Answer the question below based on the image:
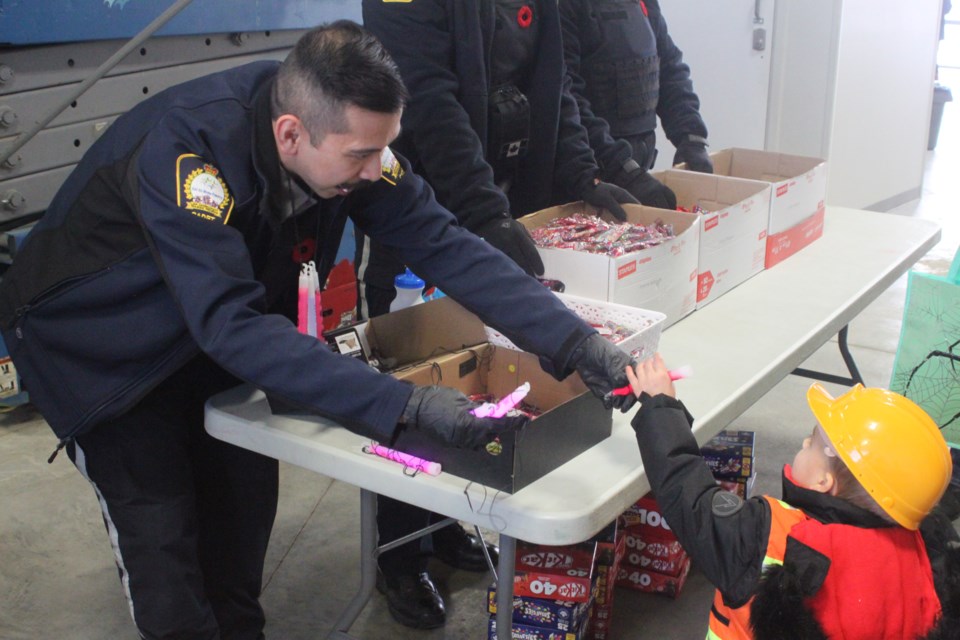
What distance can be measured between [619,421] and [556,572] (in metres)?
A: 0.58

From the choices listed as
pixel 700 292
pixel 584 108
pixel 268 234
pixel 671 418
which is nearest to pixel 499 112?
pixel 584 108

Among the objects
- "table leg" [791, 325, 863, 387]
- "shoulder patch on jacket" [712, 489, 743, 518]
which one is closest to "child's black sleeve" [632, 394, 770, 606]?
"shoulder patch on jacket" [712, 489, 743, 518]

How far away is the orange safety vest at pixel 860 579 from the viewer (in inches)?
54.9

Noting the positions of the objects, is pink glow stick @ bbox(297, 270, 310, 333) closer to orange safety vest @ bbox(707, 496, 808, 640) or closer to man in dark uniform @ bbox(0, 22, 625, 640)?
man in dark uniform @ bbox(0, 22, 625, 640)

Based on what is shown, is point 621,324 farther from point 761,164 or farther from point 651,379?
point 761,164

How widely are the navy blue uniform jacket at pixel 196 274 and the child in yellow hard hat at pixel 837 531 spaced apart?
1.13 feet

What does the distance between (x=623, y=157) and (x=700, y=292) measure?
0.63 meters

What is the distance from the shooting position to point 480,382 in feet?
5.98

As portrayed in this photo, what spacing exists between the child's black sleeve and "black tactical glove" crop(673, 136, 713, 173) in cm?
161

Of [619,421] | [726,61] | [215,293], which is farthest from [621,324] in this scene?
[726,61]

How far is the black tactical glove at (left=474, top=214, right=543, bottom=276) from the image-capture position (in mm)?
2051

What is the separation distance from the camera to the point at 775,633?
136 cm

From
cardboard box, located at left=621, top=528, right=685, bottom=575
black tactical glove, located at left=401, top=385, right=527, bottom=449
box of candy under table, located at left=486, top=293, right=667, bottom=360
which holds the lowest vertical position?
cardboard box, located at left=621, top=528, right=685, bottom=575

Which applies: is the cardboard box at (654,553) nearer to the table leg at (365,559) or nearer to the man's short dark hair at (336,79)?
the table leg at (365,559)
